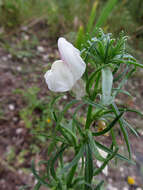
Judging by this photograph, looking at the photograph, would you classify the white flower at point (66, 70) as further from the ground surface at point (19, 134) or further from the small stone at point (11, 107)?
the small stone at point (11, 107)

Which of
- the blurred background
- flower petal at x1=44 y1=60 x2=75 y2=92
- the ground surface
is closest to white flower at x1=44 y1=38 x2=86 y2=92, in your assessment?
flower petal at x1=44 y1=60 x2=75 y2=92

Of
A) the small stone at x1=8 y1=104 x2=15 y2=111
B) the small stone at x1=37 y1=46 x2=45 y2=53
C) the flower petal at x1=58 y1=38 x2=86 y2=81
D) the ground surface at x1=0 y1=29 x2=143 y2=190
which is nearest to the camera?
the flower petal at x1=58 y1=38 x2=86 y2=81

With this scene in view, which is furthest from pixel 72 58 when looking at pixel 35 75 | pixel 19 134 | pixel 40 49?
pixel 40 49

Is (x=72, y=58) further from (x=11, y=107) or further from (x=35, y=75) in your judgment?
(x=35, y=75)

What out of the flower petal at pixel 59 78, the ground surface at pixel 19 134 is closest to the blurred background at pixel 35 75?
the ground surface at pixel 19 134

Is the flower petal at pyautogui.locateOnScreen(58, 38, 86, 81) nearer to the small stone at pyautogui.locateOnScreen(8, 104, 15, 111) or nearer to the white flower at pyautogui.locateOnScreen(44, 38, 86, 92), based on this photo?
the white flower at pyautogui.locateOnScreen(44, 38, 86, 92)

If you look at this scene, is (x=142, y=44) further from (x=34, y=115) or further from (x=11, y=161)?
(x=11, y=161)

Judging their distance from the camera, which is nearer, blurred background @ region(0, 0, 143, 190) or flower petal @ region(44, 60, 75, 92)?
flower petal @ region(44, 60, 75, 92)
